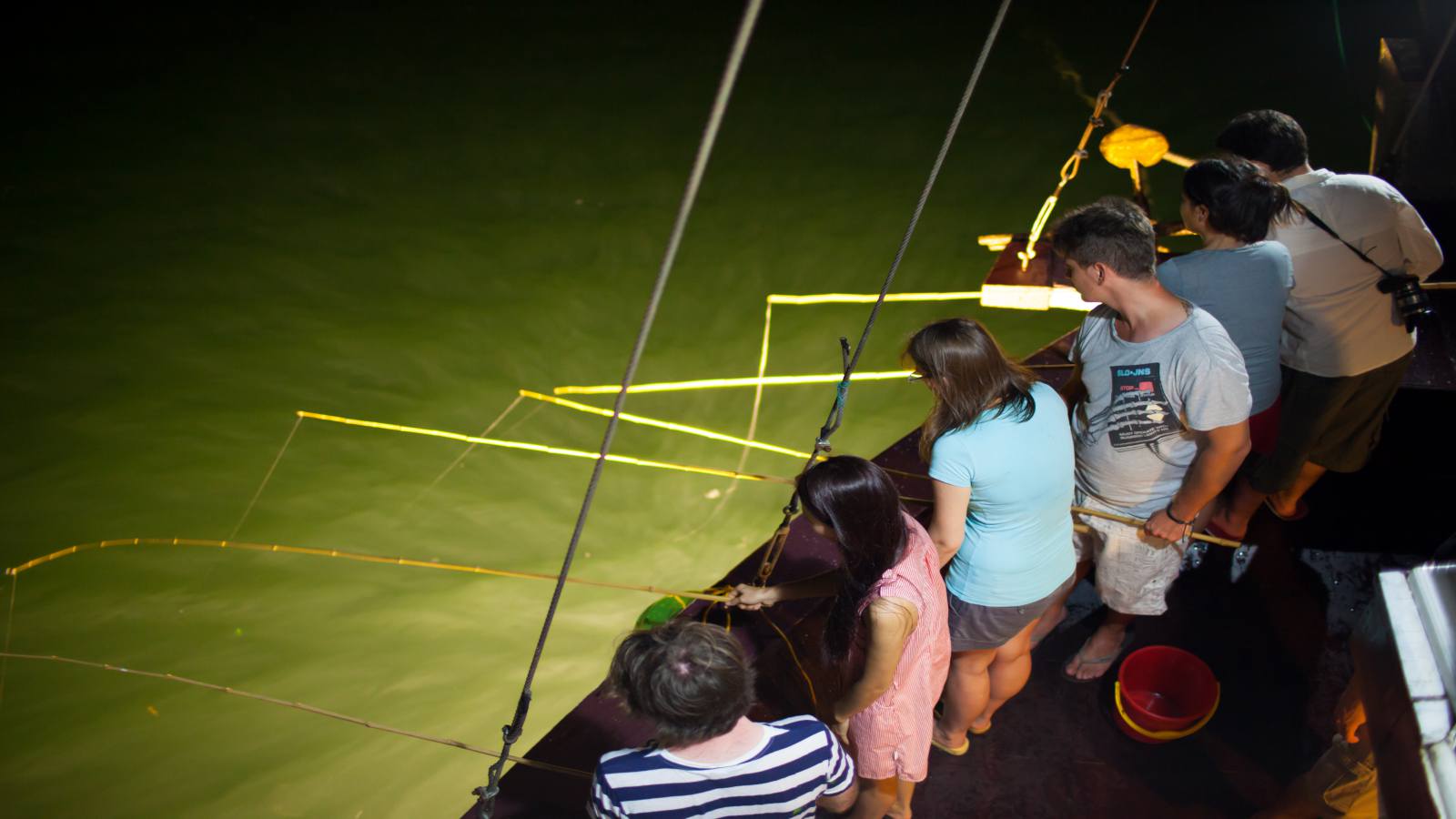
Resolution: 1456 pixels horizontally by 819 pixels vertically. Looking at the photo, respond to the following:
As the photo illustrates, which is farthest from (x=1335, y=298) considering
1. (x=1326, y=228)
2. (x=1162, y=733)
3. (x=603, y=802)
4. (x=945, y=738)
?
(x=603, y=802)

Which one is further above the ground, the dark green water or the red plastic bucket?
the dark green water

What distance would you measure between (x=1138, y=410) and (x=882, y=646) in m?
0.90

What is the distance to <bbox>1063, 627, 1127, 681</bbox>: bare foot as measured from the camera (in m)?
2.49

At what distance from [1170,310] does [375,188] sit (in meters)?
5.29

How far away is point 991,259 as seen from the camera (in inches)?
216

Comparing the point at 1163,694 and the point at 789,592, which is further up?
the point at 789,592

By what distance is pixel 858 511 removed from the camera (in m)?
1.50

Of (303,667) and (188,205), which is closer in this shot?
(303,667)

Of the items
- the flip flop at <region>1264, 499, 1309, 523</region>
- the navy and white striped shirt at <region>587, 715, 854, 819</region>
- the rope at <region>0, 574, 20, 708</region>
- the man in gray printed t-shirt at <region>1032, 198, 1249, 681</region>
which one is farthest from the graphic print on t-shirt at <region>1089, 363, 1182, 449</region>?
the rope at <region>0, 574, 20, 708</region>

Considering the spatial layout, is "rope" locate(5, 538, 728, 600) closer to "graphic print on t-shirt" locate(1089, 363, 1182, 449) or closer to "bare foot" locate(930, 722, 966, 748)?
"bare foot" locate(930, 722, 966, 748)

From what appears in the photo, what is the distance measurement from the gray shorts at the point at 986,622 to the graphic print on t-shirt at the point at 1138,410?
0.38m

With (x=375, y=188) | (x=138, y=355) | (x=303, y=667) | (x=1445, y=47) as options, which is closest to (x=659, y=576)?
(x=303, y=667)

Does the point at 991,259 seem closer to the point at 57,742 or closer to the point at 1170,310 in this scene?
the point at 1170,310

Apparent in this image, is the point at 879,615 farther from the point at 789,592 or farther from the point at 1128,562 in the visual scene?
the point at 1128,562
